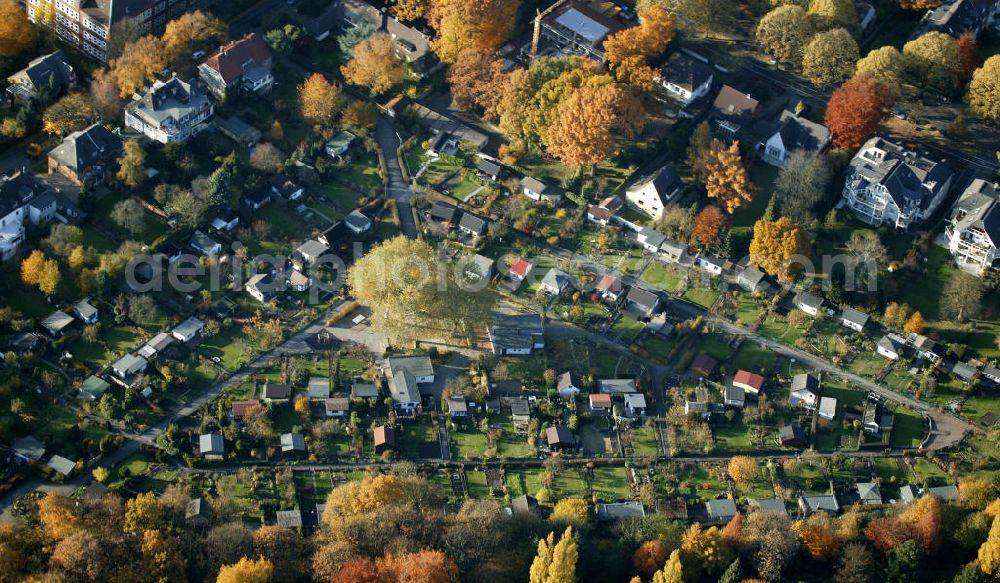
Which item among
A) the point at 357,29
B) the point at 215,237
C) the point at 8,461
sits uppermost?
the point at 357,29

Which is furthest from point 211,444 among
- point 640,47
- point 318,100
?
point 640,47

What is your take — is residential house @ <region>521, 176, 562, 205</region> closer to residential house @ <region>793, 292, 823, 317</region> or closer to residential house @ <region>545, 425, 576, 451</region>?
residential house @ <region>793, 292, 823, 317</region>

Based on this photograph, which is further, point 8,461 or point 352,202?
point 352,202

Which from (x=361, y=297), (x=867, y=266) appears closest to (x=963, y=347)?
(x=867, y=266)

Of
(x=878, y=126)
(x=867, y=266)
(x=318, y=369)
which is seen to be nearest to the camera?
(x=318, y=369)

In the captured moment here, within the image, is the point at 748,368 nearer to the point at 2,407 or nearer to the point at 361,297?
the point at 361,297

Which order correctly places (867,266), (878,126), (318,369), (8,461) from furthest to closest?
(878,126), (867,266), (318,369), (8,461)

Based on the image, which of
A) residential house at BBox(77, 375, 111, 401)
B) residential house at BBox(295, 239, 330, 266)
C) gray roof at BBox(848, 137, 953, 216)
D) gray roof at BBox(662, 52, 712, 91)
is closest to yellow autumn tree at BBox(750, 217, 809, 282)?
gray roof at BBox(848, 137, 953, 216)
